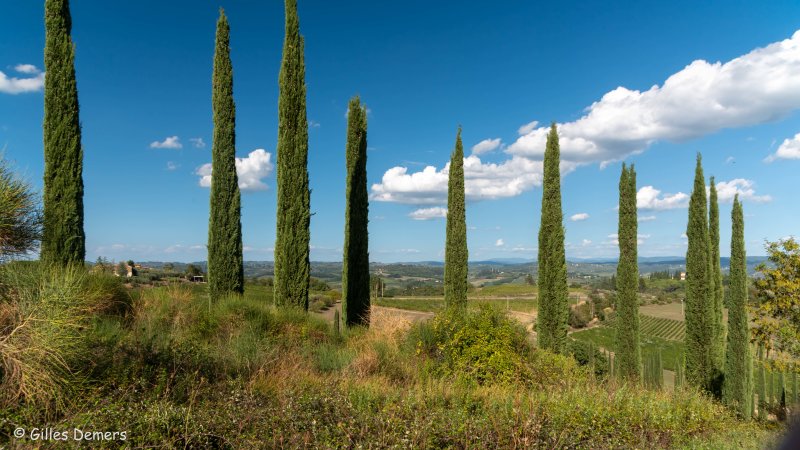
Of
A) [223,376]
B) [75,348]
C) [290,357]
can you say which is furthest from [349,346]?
[75,348]

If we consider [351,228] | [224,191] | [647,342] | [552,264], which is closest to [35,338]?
[224,191]

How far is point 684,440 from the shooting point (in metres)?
6.14

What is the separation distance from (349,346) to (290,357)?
2521mm

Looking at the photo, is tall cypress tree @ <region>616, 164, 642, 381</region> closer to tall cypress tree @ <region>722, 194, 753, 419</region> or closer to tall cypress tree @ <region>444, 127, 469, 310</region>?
tall cypress tree @ <region>722, 194, 753, 419</region>

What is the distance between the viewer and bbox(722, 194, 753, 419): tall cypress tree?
19281 millimetres

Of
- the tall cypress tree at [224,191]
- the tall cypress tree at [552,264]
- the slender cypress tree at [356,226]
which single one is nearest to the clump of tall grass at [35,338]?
the tall cypress tree at [224,191]

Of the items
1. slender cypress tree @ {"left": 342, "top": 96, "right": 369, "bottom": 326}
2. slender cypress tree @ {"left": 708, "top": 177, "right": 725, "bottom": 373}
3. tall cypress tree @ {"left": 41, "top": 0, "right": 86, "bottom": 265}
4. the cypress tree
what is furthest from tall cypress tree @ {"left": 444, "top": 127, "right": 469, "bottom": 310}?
the cypress tree

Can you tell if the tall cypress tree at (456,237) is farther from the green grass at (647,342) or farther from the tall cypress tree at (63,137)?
the green grass at (647,342)

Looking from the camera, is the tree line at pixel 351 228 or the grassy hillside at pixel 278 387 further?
the tree line at pixel 351 228

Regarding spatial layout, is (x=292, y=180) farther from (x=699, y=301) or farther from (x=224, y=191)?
(x=699, y=301)

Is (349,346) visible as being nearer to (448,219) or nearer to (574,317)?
(448,219)

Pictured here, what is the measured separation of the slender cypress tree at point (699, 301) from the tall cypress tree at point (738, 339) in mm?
1492

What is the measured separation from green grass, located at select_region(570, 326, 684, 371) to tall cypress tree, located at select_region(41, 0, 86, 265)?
38512 mm

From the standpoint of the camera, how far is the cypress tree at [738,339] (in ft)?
63.3
